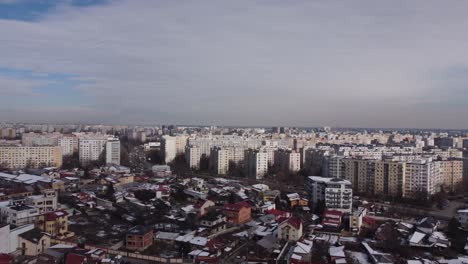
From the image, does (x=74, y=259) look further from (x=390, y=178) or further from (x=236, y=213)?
(x=390, y=178)

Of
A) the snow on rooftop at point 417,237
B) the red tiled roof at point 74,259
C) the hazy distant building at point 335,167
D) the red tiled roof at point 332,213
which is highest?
the hazy distant building at point 335,167

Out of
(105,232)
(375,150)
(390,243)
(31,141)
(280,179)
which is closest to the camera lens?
(390,243)

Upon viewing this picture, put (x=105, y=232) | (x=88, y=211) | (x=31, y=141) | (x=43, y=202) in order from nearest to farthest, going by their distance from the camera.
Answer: (x=105, y=232)
(x=43, y=202)
(x=88, y=211)
(x=31, y=141)

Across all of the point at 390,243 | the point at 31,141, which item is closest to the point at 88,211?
the point at 390,243

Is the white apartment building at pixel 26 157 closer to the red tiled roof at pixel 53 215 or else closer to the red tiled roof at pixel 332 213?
the red tiled roof at pixel 53 215

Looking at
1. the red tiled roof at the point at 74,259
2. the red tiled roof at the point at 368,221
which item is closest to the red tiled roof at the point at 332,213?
the red tiled roof at the point at 368,221

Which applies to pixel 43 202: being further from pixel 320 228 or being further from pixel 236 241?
pixel 320 228

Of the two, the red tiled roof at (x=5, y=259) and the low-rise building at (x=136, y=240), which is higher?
the red tiled roof at (x=5, y=259)
